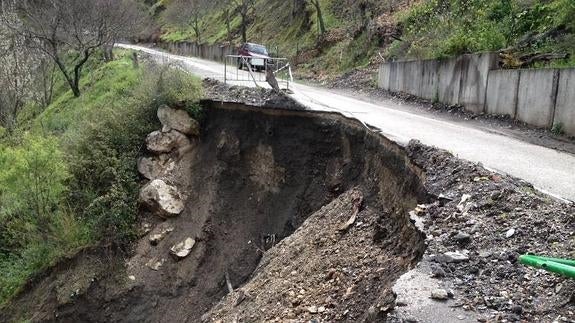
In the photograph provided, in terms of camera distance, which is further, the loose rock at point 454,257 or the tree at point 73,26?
the tree at point 73,26

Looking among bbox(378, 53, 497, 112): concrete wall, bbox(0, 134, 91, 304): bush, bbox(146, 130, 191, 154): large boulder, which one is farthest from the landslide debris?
bbox(0, 134, 91, 304): bush

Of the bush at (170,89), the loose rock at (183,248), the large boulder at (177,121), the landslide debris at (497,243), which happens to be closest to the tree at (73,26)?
the bush at (170,89)

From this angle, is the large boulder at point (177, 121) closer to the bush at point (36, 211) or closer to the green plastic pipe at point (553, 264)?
the bush at point (36, 211)

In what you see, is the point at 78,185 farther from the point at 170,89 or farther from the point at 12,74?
the point at 12,74

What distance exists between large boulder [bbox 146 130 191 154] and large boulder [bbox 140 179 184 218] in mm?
1148

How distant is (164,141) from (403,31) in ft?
43.3

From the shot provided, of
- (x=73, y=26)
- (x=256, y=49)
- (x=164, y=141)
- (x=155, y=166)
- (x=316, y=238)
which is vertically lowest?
(x=316, y=238)

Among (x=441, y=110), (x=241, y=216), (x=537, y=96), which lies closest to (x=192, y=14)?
(x=441, y=110)

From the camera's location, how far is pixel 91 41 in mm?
28766

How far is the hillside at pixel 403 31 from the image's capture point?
12914mm

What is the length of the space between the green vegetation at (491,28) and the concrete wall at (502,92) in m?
0.97

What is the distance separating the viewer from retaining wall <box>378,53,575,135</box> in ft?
33.8

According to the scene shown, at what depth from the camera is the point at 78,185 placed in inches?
566

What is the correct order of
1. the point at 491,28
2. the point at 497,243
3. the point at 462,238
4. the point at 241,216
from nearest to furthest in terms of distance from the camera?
the point at 497,243 < the point at 462,238 < the point at 241,216 < the point at 491,28
